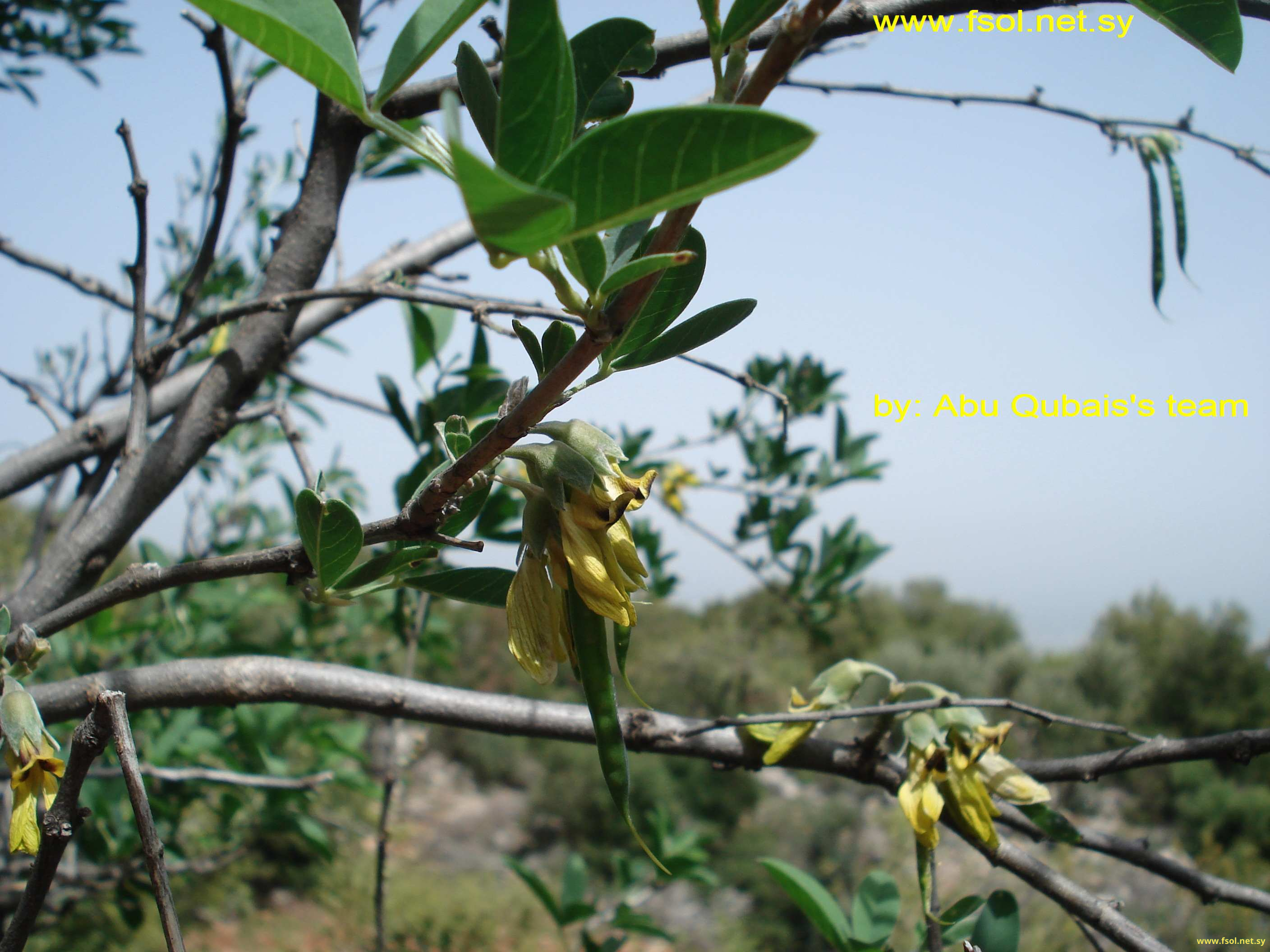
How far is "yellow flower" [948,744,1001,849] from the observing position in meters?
0.69

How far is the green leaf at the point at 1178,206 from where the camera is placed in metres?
0.82

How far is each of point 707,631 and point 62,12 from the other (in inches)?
499

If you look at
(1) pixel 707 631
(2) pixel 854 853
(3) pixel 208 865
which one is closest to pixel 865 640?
(1) pixel 707 631

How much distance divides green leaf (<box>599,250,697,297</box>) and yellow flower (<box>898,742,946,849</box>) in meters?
0.59

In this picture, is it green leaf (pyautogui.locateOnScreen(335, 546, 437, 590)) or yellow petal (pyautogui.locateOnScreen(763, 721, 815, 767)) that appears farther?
yellow petal (pyautogui.locateOnScreen(763, 721, 815, 767))

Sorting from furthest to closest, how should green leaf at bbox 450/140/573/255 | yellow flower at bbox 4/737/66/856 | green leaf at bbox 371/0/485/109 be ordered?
yellow flower at bbox 4/737/66/856 < green leaf at bbox 371/0/485/109 < green leaf at bbox 450/140/573/255

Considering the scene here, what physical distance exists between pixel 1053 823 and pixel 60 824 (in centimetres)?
78

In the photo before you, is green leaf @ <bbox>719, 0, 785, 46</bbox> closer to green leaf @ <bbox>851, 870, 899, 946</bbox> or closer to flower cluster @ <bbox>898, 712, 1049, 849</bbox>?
flower cluster @ <bbox>898, 712, 1049, 849</bbox>

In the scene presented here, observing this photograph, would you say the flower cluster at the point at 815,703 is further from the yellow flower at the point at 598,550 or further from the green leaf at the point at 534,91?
the green leaf at the point at 534,91

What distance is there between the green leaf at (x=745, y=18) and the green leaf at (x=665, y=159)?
0.24ft

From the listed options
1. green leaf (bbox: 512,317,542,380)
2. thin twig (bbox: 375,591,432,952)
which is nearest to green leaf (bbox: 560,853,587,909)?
thin twig (bbox: 375,591,432,952)

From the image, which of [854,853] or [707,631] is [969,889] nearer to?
[854,853]

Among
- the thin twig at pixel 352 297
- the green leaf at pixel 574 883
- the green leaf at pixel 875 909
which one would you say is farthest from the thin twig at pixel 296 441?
the green leaf at pixel 574 883

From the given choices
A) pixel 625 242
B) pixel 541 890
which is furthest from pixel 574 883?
pixel 625 242
